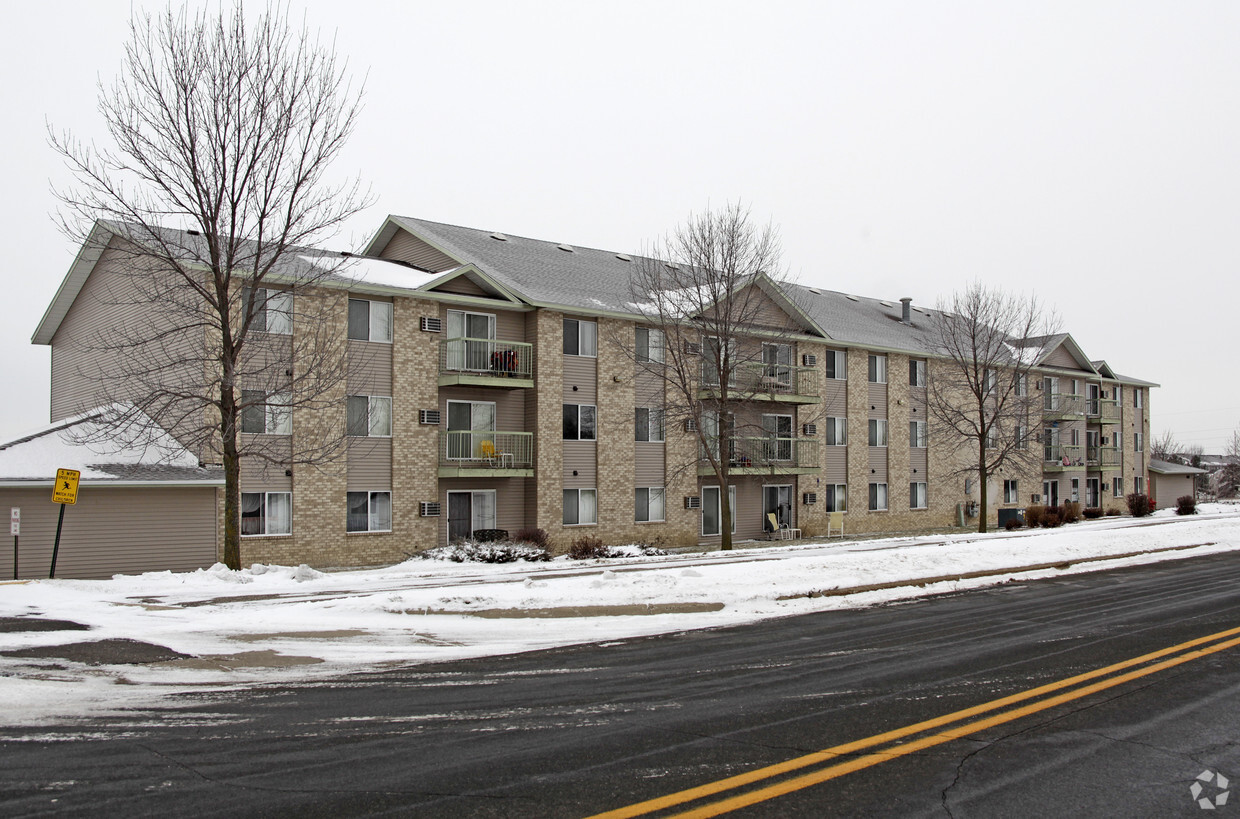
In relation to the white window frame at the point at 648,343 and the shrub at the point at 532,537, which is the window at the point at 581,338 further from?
the shrub at the point at 532,537

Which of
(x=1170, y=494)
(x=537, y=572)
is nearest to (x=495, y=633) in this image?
(x=537, y=572)

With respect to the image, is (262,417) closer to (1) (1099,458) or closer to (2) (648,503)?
(2) (648,503)

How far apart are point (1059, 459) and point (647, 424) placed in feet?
96.7

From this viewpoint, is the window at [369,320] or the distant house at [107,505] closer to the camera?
the distant house at [107,505]

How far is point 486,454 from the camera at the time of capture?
93.7ft

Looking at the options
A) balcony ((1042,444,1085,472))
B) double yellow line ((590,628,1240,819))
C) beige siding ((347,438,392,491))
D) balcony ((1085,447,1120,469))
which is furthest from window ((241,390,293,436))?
balcony ((1085,447,1120,469))

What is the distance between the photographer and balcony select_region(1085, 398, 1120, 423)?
177ft

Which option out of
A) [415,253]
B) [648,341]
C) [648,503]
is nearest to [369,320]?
[415,253]

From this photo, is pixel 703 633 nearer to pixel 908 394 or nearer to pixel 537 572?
pixel 537 572

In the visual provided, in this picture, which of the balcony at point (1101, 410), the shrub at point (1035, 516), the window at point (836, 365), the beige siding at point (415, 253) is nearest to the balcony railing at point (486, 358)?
the beige siding at point (415, 253)

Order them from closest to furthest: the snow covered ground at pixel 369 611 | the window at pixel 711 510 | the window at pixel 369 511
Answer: the snow covered ground at pixel 369 611 → the window at pixel 369 511 → the window at pixel 711 510

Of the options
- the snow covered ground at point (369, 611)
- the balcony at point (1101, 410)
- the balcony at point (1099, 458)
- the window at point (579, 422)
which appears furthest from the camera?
the balcony at point (1101, 410)

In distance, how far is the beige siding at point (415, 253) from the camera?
31.4m

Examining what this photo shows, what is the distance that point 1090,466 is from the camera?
53281 mm
